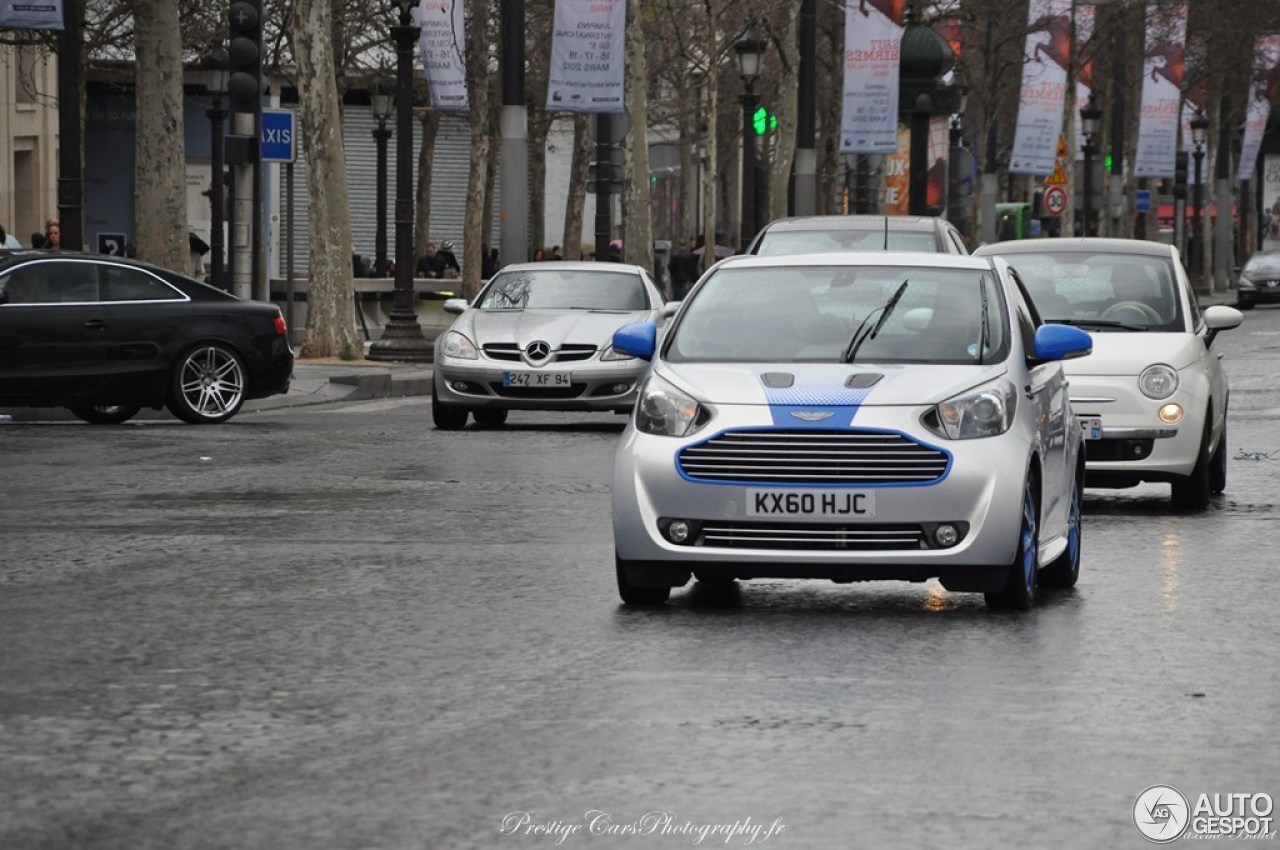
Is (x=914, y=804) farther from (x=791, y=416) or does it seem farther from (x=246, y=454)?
(x=246, y=454)

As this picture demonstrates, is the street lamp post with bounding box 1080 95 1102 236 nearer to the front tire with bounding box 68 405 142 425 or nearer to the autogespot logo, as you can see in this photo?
the front tire with bounding box 68 405 142 425

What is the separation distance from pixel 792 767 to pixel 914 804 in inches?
21.2

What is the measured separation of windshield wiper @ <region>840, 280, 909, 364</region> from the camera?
10727 mm

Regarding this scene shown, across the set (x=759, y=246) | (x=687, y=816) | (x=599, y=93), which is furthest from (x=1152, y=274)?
(x=599, y=93)

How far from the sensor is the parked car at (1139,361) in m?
15.0

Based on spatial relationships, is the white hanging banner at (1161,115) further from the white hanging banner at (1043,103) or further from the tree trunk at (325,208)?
the tree trunk at (325,208)

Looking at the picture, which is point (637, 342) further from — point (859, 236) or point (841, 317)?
point (859, 236)

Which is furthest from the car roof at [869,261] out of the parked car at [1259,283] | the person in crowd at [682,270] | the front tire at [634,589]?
the parked car at [1259,283]

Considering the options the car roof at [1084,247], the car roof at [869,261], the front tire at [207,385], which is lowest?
the front tire at [207,385]

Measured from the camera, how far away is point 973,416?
33.4ft

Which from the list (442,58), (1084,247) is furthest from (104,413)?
(442,58)

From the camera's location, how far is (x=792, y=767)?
7.02 meters

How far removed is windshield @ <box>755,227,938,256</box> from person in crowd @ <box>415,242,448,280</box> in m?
34.8

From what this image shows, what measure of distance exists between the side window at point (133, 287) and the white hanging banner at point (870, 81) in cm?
1809
